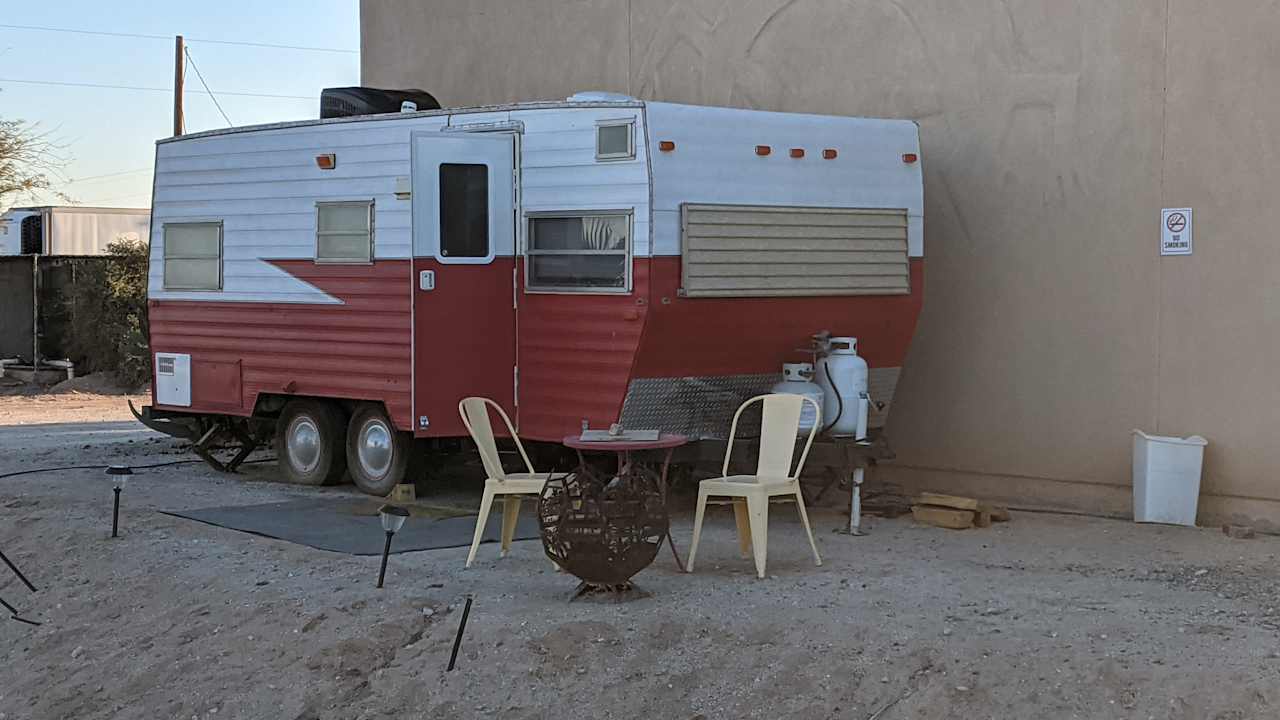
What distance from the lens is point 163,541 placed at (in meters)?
9.61

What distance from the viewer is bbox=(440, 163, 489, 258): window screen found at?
1070 centimetres

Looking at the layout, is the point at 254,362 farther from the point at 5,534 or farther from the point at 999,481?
the point at 999,481

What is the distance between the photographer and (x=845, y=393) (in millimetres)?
10266

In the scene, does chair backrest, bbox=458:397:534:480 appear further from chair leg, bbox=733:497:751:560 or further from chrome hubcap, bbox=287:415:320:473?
chrome hubcap, bbox=287:415:320:473

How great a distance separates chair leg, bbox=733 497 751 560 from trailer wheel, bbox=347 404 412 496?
3391 mm

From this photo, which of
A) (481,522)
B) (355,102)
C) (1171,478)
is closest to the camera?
(481,522)

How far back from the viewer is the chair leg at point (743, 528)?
8.75 metres

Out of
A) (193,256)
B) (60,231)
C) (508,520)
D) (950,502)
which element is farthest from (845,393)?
(60,231)

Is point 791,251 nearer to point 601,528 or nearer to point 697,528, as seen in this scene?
point 697,528

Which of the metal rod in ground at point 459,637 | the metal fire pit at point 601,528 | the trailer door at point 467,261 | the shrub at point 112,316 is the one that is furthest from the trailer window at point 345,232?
the shrub at point 112,316

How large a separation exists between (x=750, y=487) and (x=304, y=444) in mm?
5210

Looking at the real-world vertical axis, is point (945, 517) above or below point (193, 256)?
below

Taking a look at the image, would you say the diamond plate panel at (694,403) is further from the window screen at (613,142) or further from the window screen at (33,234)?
the window screen at (33,234)

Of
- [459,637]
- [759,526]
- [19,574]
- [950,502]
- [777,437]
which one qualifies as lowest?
[19,574]
